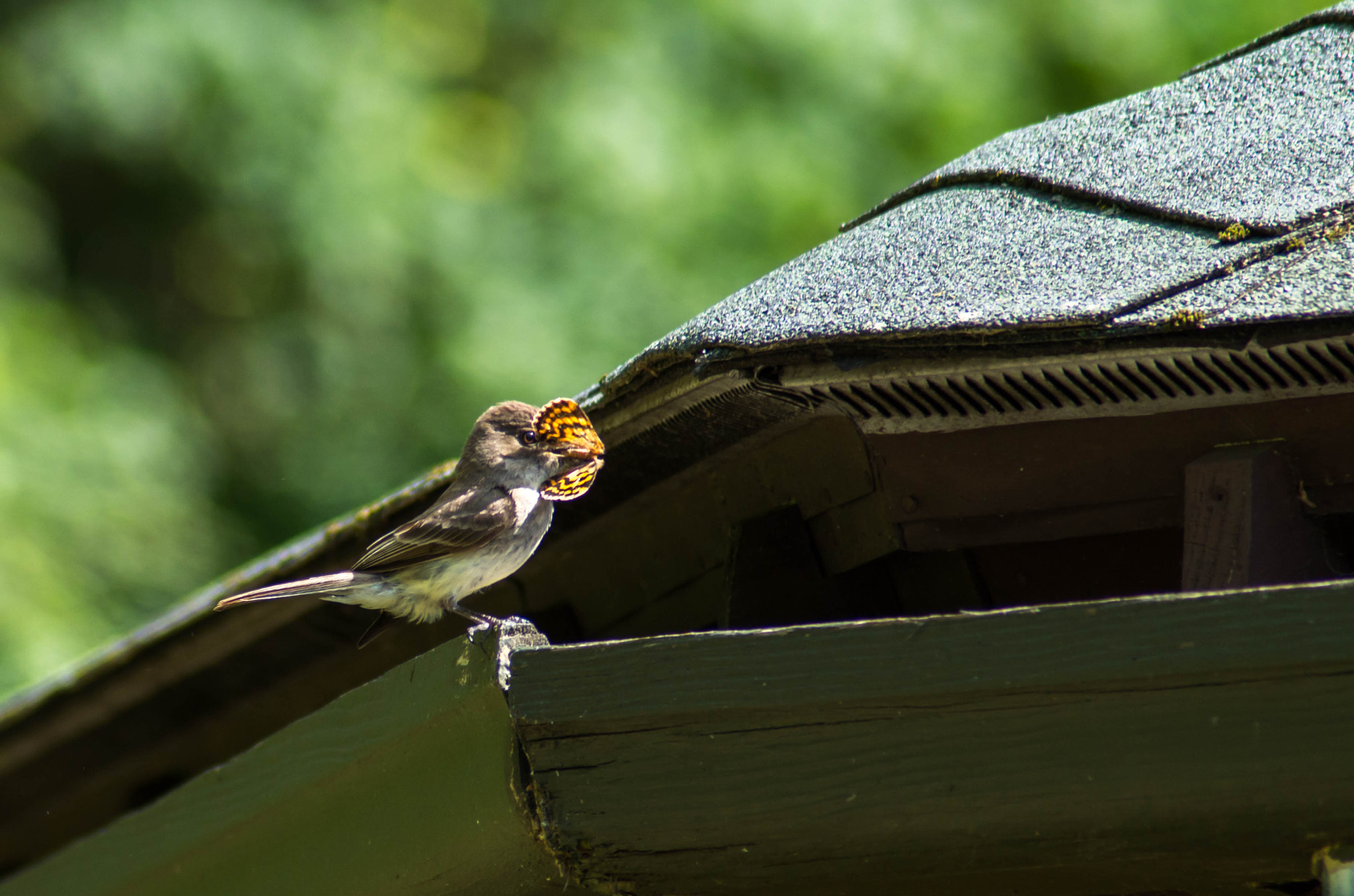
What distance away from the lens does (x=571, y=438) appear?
2.86 metres

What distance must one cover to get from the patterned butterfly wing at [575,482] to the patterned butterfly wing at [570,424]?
0.9 inches

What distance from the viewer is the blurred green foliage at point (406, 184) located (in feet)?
32.8

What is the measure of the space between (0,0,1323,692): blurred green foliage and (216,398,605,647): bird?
6.03m

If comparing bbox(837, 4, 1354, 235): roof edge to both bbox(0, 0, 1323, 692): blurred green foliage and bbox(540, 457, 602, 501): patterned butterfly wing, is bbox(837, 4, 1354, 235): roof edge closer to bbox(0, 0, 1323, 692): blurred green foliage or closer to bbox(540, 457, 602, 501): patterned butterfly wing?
bbox(540, 457, 602, 501): patterned butterfly wing

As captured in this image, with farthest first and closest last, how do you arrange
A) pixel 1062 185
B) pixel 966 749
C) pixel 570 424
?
pixel 570 424
pixel 1062 185
pixel 966 749

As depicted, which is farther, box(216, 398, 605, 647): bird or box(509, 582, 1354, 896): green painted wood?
box(216, 398, 605, 647): bird

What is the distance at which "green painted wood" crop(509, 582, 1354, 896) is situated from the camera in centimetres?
171

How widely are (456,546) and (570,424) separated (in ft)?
1.73

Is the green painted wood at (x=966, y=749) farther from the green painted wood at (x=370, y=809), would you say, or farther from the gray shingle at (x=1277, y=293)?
the gray shingle at (x=1277, y=293)

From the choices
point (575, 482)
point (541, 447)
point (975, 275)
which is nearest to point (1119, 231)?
point (975, 275)

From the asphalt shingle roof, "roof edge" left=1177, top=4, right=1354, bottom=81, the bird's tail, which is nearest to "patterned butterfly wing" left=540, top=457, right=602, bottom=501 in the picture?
the asphalt shingle roof

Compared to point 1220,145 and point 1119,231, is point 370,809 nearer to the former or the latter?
point 1119,231

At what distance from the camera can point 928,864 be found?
195 cm

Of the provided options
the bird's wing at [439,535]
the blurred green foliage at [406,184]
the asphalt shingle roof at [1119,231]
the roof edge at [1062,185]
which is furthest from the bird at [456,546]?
the blurred green foliage at [406,184]
